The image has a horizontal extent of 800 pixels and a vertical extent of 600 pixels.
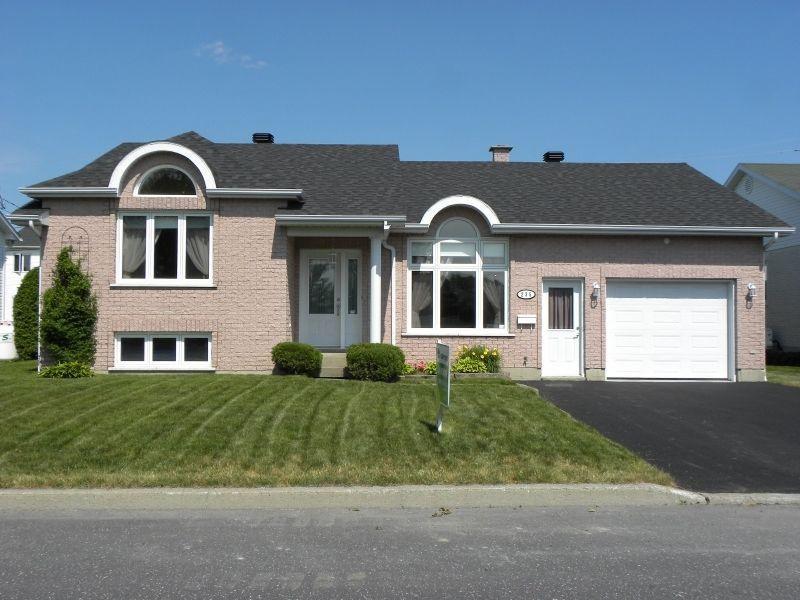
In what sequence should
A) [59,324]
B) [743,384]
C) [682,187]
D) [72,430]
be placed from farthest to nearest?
[682,187] < [743,384] < [59,324] < [72,430]

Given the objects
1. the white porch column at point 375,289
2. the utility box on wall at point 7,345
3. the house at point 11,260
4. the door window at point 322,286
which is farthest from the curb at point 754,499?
the utility box on wall at point 7,345

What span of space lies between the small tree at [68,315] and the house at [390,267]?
252mm

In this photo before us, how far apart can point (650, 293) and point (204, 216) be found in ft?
31.5

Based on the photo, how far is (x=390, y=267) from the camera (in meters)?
15.4

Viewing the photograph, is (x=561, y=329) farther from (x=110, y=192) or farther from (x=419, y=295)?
(x=110, y=192)

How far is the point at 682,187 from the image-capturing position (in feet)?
58.6

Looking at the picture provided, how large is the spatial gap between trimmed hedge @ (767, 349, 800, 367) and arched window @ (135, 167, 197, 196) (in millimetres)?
17612

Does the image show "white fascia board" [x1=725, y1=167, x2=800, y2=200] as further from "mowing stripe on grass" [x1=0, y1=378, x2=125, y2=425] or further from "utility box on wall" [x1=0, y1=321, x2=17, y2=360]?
"utility box on wall" [x1=0, y1=321, x2=17, y2=360]

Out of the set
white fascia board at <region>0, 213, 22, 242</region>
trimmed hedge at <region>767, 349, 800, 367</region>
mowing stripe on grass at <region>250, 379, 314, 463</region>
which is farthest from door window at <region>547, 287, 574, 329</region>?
white fascia board at <region>0, 213, 22, 242</region>

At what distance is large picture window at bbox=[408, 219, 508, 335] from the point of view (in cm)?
1552

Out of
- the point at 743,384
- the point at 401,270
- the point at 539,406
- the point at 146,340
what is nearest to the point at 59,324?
the point at 146,340

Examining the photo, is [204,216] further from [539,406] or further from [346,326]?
[539,406]

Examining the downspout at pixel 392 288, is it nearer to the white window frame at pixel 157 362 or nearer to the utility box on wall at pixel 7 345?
the white window frame at pixel 157 362

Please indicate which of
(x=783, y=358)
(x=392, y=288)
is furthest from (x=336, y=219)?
(x=783, y=358)
